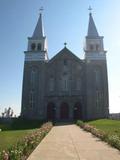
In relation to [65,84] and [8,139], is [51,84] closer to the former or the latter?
[65,84]

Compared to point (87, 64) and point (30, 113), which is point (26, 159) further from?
point (87, 64)

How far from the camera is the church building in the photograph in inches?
2020

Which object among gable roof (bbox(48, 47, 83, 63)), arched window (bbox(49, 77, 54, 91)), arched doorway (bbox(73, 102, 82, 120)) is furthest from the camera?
gable roof (bbox(48, 47, 83, 63))

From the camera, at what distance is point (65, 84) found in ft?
176

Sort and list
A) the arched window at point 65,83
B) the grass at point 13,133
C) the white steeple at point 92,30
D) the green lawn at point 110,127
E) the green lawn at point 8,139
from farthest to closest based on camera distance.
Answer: the white steeple at point 92,30 < the arched window at point 65,83 < the green lawn at point 110,127 < the grass at point 13,133 < the green lawn at point 8,139

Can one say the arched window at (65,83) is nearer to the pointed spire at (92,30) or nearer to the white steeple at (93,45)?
the white steeple at (93,45)

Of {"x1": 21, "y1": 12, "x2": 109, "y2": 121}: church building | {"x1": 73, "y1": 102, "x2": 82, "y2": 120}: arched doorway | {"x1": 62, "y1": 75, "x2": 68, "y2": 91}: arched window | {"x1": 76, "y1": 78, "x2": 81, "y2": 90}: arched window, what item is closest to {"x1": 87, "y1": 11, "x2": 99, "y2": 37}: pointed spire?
{"x1": 21, "y1": 12, "x2": 109, "y2": 121}: church building

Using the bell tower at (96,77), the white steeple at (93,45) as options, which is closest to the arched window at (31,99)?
the bell tower at (96,77)

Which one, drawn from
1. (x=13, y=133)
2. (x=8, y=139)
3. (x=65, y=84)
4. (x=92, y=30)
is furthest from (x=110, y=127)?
(x=92, y=30)

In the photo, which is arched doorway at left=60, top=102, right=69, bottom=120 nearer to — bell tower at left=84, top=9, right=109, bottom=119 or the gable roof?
bell tower at left=84, top=9, right=109, bottom=119

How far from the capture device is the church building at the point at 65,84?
168 feet

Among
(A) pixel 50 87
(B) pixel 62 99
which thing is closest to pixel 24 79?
(A) pixel 50 87

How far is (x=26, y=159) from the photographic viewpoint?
10453mm

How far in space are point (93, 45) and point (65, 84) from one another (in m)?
11.2
